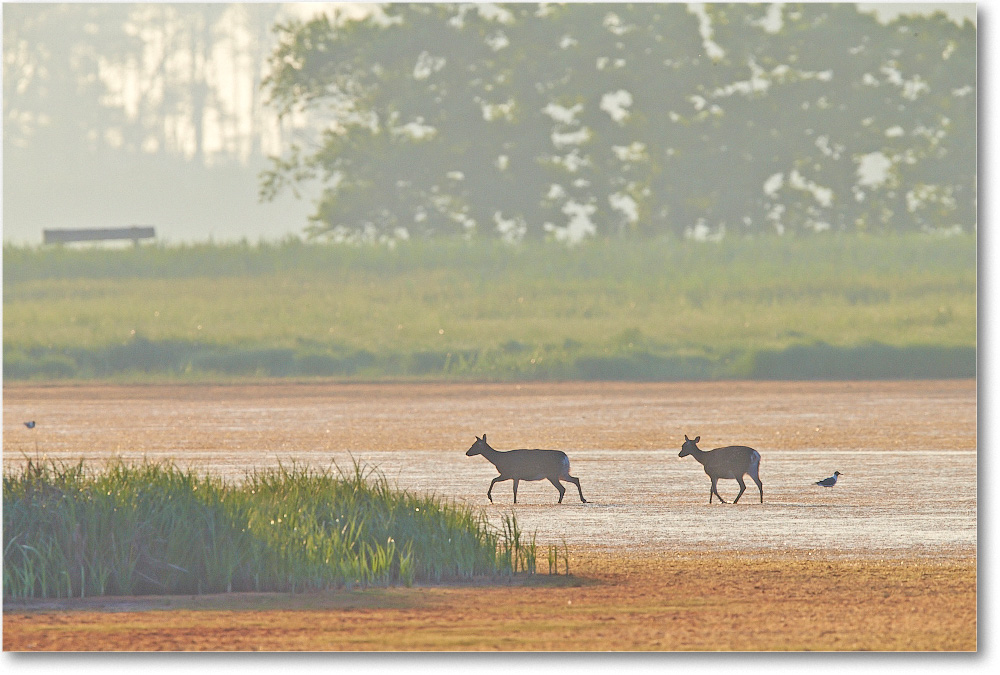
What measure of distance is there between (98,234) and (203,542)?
121 ft

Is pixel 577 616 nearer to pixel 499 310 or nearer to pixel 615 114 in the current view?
pixel 499 310

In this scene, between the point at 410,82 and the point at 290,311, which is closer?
the point at 290,311

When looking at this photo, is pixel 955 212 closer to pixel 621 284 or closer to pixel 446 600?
pixel 621 284

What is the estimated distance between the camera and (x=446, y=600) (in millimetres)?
10406

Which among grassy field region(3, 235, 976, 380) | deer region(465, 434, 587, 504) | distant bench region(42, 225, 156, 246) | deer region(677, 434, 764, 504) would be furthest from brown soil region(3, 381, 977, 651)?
distant bench region(42, 225, 156, 246)

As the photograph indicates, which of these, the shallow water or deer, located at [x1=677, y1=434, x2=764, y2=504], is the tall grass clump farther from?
deer, located at [x1=677, y1=434, x2=764, y2=504]

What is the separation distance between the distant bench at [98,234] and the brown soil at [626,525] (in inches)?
596

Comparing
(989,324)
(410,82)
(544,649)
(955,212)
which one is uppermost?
(410,82)

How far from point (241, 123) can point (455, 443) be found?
33755 millimetres

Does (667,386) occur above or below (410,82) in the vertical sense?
below

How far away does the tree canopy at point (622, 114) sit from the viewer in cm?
4462

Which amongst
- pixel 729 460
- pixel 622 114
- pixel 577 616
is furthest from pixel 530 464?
pixel 622 114

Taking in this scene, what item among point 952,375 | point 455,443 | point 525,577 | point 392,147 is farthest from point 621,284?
point 525,577

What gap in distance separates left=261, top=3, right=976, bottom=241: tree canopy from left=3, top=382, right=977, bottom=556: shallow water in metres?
12.6
